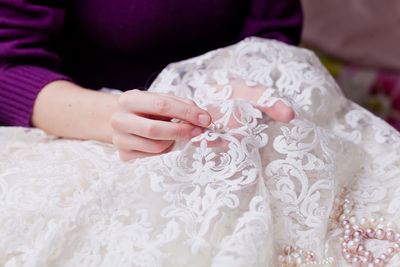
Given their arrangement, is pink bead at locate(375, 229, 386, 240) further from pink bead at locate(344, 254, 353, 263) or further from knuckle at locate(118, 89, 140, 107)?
knuckle at locate(118, 89, 140, 107)

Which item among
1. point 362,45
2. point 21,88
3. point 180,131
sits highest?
point 180,131

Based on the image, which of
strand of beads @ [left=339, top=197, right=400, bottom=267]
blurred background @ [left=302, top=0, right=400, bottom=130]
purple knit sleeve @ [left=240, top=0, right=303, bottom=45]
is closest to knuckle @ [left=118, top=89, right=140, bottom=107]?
strand of beads @ [left=339, top=197, right=400, bottom=267]

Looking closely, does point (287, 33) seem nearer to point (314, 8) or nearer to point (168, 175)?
point (168, 175)

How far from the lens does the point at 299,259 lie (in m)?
0.56

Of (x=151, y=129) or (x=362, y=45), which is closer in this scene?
(x=151, y=129)

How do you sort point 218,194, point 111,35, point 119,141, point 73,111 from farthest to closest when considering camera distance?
1. point 111,35
2. point 73,111
3. point 119,141
4. point 218,194

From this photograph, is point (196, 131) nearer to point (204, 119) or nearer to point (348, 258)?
point (204, 119)

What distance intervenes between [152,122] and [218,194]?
0.45ft

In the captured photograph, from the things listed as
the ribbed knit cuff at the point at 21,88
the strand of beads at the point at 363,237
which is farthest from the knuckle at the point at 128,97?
the strand of beads at the point at 363,237

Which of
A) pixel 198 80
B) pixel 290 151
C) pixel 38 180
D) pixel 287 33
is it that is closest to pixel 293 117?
pixel 290 151

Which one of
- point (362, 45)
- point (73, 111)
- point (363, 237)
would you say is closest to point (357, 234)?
point (363, 237)

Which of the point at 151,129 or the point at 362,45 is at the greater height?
the point at 151,129

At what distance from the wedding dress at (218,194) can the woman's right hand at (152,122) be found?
23mm

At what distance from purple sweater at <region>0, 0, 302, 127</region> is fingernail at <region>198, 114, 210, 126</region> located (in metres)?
0.33
